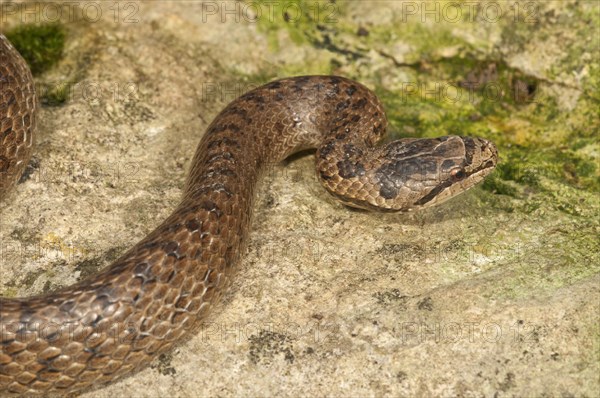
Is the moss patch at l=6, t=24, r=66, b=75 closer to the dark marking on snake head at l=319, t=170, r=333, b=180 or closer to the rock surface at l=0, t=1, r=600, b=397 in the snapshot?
the rock surface at l=0, t=1, r=600, b=397

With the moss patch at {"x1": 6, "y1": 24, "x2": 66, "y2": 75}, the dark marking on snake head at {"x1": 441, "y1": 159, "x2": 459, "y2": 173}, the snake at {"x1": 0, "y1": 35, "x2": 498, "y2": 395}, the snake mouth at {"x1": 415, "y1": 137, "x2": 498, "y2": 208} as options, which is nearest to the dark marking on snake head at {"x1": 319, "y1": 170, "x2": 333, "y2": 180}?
the snake at {"x1": 0, "y1": 35, "x2": 498, "y2": 395}

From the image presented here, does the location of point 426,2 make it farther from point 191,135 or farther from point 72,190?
point 72,190

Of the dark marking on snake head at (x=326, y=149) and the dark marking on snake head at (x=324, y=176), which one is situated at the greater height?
the dark marking on snake head at (x=326, y=149)

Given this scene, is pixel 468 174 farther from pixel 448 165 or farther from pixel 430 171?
pixel 430 171

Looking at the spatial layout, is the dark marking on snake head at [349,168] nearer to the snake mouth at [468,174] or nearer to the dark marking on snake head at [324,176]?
the dark marking on snake head at [324,176]

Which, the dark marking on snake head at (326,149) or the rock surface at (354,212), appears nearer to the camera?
the rock surface at (354,212)

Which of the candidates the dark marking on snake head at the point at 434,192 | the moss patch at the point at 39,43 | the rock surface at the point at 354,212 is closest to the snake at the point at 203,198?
the dark marking on snake head at the point at 434,192

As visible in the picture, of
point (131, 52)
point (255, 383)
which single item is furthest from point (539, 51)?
point (255, 383)
